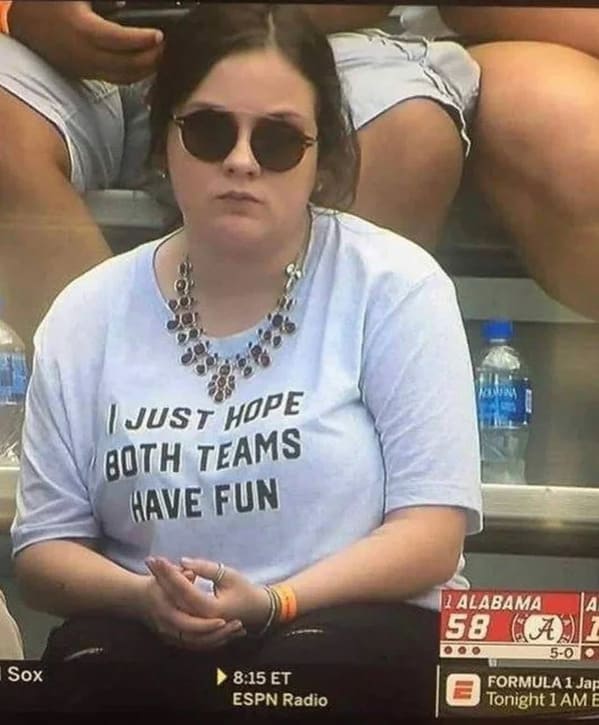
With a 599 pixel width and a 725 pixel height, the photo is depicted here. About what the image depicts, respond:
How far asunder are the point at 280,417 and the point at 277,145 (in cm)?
30

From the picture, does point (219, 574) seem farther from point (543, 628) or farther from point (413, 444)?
point (543, 628)

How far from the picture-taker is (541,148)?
5.39 feet

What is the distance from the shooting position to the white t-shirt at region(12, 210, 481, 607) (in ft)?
5.26

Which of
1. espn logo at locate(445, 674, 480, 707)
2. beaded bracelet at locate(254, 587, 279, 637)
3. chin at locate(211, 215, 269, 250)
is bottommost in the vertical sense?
espn logo at locate(445, 674, 480, 707)

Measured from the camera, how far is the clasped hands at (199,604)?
1619mm

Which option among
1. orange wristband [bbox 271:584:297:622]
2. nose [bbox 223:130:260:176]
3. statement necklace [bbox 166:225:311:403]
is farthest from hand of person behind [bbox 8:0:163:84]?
orange wristband [bbox 271:584:297:622]

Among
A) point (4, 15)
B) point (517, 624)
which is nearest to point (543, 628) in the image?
point (517, 624)

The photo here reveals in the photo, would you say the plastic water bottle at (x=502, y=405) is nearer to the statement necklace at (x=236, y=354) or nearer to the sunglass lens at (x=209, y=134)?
the statement necklace at (x=236, y=354)

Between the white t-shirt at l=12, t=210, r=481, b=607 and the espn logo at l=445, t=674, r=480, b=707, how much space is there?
0.11 metres

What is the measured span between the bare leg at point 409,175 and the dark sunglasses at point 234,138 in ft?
0.29

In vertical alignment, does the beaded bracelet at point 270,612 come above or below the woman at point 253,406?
below

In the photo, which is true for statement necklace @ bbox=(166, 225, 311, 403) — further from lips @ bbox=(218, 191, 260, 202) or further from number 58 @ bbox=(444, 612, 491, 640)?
number 58 @ bbox=(444, 612, 491, 640)

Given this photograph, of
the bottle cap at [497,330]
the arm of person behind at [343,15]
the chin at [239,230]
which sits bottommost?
the bottle cap at [497,330]

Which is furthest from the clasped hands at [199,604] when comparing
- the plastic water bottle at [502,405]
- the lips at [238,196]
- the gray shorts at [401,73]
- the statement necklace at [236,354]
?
the gray shorts at [401,73]
